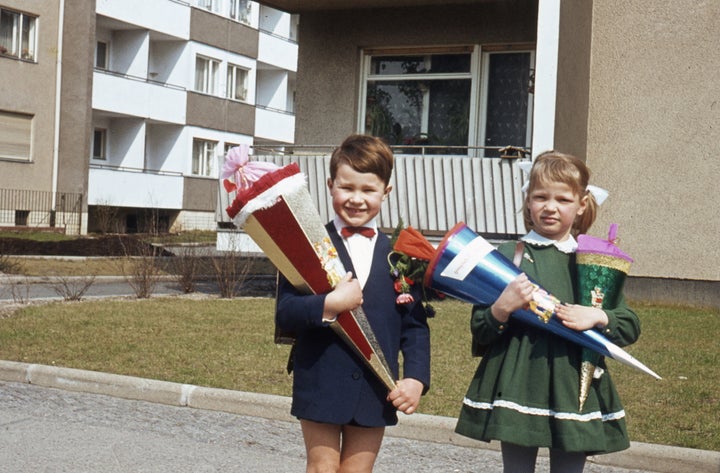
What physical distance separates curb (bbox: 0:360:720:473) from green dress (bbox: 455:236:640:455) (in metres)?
2.51

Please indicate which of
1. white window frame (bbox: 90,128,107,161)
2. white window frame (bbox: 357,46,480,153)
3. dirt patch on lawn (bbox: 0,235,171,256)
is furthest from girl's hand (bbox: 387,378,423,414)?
white window frame (bbox: 90,128,107,161)

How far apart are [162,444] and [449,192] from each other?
32.3 feet

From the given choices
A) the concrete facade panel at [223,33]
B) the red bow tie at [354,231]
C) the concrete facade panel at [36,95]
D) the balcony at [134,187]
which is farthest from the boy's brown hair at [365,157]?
the concrete facade panel at [223,33]

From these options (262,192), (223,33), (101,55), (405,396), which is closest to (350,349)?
(405,396)

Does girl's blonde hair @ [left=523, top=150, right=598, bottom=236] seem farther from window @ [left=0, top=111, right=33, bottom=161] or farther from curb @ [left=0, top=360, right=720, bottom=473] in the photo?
window @ [left=0, top=111, right=33, bottom=161]

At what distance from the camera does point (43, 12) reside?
34625mm

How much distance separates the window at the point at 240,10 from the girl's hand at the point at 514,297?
41.5m

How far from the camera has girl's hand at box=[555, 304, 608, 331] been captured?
355cm

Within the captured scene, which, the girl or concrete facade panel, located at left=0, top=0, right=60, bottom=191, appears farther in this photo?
concrete facade panel, located at left=0, top=0, right=60, bottom=191

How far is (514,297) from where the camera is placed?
3.53m

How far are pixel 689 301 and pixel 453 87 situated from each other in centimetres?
565

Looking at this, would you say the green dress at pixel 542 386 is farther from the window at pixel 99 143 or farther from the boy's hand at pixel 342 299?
the window at pixel 99 143

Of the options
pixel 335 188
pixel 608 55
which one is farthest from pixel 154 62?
pixel 335 188

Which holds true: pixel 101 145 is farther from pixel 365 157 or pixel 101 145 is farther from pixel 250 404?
pixel 365 157
